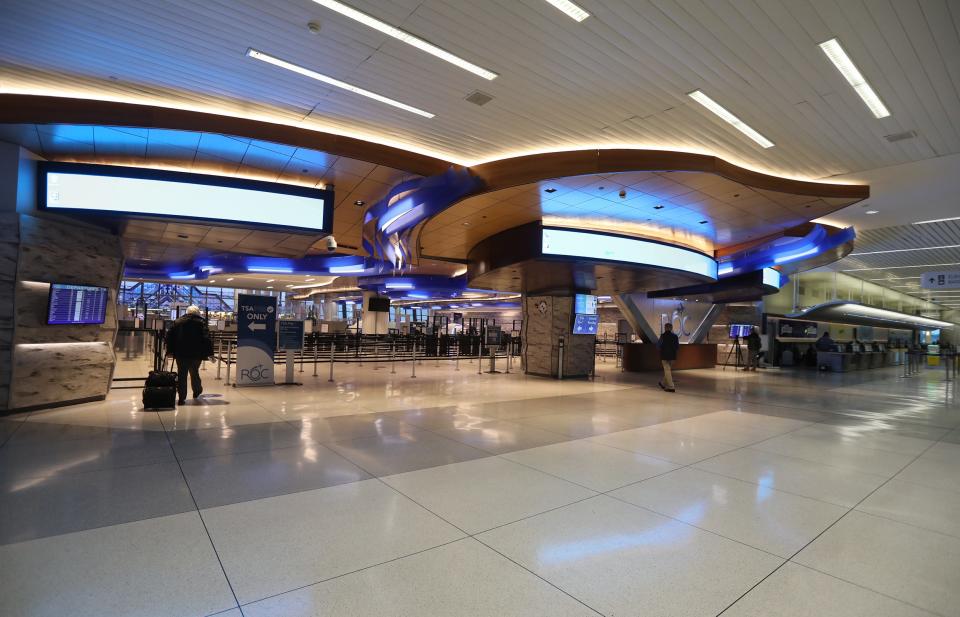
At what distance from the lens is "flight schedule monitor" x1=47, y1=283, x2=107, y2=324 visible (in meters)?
6.78

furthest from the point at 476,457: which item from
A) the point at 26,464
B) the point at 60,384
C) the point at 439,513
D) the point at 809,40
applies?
the point at 60,384

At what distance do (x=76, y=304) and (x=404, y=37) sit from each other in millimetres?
6647

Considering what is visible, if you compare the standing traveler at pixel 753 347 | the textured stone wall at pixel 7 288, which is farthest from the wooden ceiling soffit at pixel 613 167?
the standing traveler at pixel 753 347

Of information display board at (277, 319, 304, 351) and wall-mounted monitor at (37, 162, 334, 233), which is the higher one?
wall-mounted monitor at (37, 162, 334, 233)

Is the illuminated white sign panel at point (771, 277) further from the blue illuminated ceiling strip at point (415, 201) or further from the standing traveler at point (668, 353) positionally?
the blue illuminated ceiling strip at point (415, 201)

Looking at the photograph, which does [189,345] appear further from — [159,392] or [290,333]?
[290,333]

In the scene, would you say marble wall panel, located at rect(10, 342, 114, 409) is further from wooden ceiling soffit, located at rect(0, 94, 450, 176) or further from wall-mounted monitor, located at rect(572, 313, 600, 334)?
wall-mounted monitor, located at rect(572, 313, 600, 334)

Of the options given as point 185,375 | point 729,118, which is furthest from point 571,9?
point 185,375

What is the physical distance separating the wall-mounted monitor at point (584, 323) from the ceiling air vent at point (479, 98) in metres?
9.08

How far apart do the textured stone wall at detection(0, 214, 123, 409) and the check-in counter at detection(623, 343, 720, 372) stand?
15.6 meters

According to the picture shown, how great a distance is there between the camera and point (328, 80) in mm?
5254

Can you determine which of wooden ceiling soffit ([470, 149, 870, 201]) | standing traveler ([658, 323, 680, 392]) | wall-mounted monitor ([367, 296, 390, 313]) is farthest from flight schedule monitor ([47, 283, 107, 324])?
wall-mounted monitor ([367, 296, 390, 313])

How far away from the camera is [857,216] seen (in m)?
9.70

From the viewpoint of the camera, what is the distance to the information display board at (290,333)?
10250 mm
